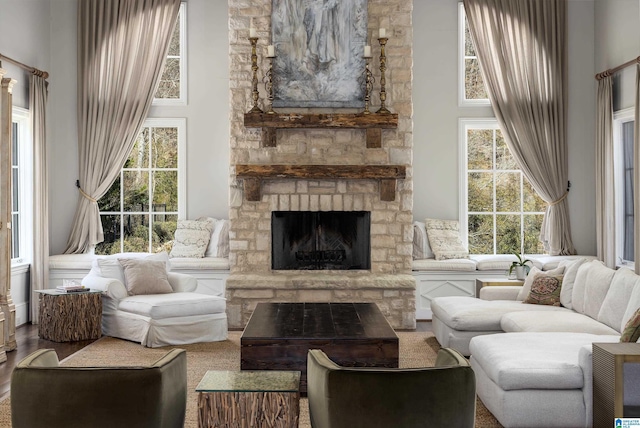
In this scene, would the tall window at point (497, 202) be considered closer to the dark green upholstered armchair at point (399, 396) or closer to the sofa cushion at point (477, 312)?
the sofa cushion at point (477, 312)

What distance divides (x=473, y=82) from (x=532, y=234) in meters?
1.94

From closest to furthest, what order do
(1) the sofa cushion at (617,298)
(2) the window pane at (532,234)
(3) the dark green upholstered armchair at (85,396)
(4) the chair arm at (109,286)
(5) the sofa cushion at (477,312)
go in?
(3) the dark green upholstered armchair at (85,396) → (1) the sofa cushion at (617,298) → (5) the sofa cushion at (477,312) → (4) the chair arm at (109,286) → (2) the window pane at (532,234)

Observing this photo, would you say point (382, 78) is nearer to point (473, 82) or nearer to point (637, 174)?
point (473, 82)

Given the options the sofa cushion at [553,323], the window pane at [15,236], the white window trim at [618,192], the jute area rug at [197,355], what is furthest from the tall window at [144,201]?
the white window trim at [618,192]

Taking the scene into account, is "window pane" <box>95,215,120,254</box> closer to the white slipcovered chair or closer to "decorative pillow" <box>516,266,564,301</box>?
the white slipcovered chair

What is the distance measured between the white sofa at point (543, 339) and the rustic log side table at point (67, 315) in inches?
128

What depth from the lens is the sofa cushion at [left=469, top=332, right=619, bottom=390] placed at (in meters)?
4.14

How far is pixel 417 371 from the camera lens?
2.85 m

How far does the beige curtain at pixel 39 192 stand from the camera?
786cm

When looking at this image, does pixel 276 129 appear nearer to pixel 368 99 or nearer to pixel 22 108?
pixel 368 99

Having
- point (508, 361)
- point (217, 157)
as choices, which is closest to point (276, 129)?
point (217, 157)

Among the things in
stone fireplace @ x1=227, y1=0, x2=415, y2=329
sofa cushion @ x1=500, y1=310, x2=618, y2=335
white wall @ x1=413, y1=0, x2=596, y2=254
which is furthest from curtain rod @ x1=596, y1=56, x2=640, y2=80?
sofa cushion @ x1=500, y1=310, x2=618, y2=335

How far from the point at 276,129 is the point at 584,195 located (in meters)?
3.69

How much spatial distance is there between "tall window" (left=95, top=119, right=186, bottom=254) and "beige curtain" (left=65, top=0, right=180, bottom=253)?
28cm
